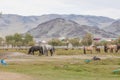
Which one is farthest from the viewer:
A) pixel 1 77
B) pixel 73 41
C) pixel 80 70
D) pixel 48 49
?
pixel 73 41

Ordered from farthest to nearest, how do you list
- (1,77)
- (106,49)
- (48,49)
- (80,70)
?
1. (106,49)
2. (48,49)
3. (80,70)
4. (1,77)

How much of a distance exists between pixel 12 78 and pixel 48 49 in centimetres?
4184

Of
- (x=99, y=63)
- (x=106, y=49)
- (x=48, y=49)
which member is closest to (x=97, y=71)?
(x=99, y=63)

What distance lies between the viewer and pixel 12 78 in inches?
1014

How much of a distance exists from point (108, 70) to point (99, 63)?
766 centimetres

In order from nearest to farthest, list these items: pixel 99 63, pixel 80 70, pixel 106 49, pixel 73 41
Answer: pixel 80 70 < pixel 99 63 < pixel 106 49 < pixel 73 41

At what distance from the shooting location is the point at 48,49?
67.6 m

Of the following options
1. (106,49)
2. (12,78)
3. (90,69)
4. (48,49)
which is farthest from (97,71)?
(106,49)

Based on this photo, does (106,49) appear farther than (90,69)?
Yes

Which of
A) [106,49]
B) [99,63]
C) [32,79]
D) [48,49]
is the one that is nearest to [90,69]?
[99,63]

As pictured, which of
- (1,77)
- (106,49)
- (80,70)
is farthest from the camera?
(106,49)

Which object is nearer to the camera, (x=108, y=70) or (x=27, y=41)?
(x=108, y=70)

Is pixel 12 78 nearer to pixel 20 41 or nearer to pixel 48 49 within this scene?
pixel 48 49

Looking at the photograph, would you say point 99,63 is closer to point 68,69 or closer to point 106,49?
point 68,69
